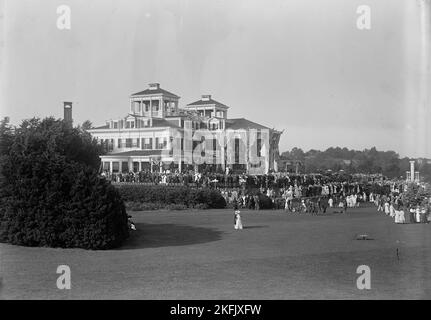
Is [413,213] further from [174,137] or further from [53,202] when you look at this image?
[174,137]

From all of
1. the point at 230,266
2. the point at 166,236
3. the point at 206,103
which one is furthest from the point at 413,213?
the point at 206,103

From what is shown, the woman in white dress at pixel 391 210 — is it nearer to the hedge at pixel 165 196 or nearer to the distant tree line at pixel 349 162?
the hedge at pixel 165 196

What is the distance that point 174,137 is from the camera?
55.0m

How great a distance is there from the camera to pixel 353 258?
54.0 ft

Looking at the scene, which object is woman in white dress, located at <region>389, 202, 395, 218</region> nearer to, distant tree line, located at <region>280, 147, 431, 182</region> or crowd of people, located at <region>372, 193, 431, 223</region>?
crowd of people, located at <region>372, 193, 431, 223</region>

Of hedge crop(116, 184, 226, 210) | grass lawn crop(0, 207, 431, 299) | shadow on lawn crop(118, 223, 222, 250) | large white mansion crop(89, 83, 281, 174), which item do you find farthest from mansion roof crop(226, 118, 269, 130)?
grass lawn crop(0, 207, 431, 299)

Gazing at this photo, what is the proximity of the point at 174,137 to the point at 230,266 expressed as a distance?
4057 cm

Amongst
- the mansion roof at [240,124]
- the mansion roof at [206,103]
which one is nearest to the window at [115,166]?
the mansion roof at [206,103]

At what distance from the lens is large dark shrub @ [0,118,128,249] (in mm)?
17703

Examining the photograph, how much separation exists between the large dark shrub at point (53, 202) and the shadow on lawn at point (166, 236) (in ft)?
2.53

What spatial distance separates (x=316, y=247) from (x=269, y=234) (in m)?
3.62

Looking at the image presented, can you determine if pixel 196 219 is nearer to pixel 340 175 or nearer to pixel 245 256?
pixel 245 256

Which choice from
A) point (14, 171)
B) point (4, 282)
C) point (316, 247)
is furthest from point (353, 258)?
point (14, 171)

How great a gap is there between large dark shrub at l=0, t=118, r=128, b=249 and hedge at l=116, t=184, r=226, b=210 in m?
14.5
